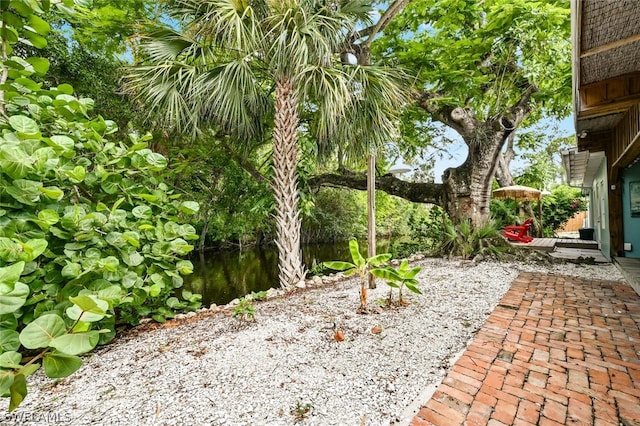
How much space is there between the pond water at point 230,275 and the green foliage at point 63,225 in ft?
12.1

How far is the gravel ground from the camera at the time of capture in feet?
5.57

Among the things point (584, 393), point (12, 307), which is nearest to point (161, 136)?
point (12, 307)

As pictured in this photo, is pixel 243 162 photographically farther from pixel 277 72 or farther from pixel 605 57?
pixel 605 57

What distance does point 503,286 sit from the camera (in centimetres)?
442

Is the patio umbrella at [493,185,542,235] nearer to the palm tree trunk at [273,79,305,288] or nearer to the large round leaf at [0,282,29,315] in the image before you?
the palm tree trunk at [273,79,305,288]

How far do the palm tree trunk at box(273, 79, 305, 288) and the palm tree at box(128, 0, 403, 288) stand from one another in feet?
0.06

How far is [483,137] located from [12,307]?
8.33m

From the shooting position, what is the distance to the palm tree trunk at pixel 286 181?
4.96 metres

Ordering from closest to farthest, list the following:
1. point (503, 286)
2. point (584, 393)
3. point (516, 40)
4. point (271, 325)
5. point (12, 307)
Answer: point (12, 307), point (584, 393), point (271, 325), point (503, 286), point (516, 40)

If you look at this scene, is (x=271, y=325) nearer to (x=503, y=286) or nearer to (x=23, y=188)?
(x=23, y=188)

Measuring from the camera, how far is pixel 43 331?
1.04 meters

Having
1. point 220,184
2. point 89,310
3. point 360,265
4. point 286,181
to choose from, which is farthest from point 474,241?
point 220,184

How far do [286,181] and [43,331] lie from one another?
4.09m

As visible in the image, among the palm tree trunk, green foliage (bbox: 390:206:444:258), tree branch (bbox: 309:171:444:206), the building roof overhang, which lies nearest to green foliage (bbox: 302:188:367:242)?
green foliage (bbox: 390:206:444:258)
